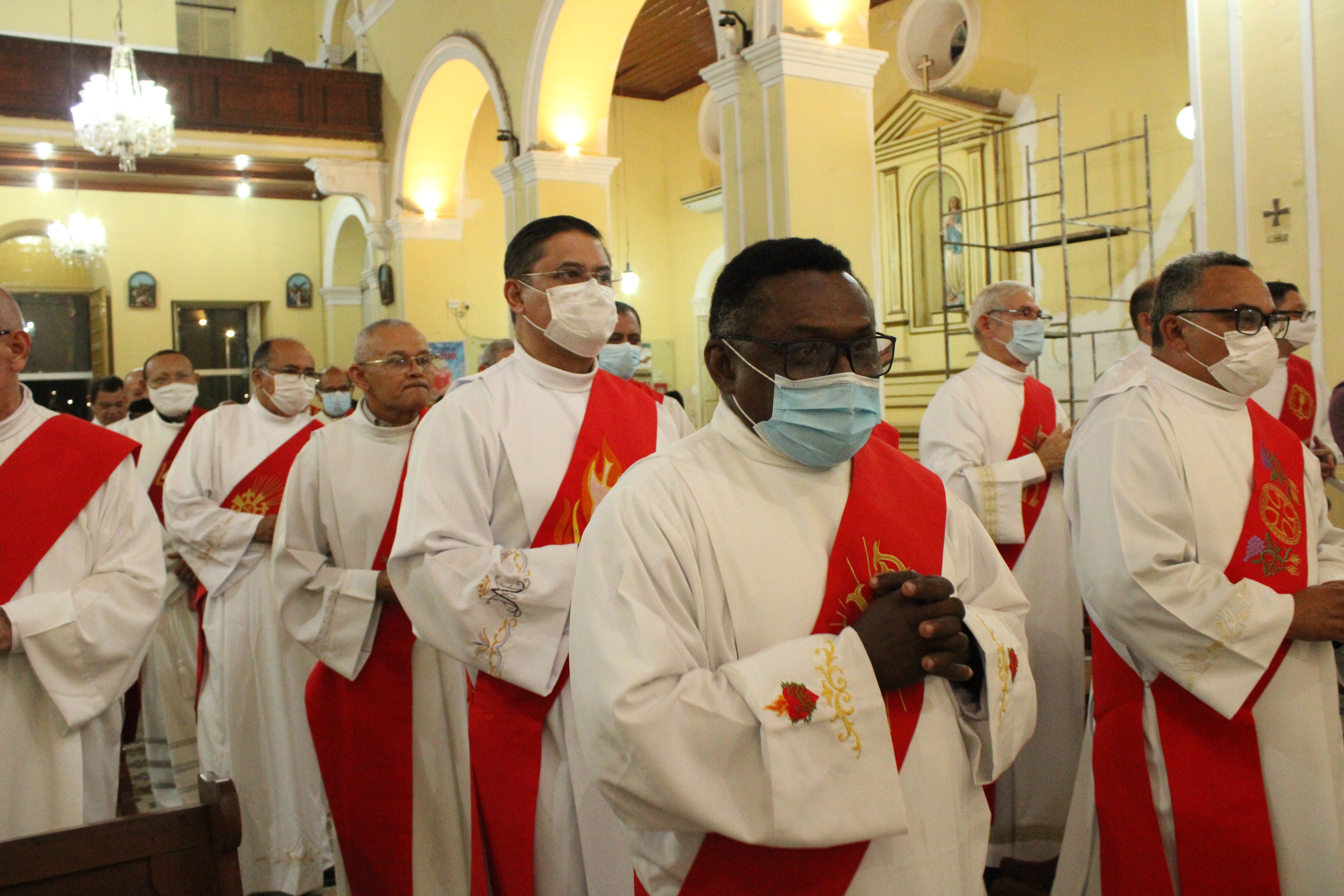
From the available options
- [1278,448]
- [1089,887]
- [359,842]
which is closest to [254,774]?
[359,842]

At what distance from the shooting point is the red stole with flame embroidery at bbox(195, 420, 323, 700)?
14.6ft

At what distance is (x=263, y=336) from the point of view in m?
16.9

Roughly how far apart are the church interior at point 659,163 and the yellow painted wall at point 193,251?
1.8 inches

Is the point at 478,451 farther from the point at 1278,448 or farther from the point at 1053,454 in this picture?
the point at 1053,454

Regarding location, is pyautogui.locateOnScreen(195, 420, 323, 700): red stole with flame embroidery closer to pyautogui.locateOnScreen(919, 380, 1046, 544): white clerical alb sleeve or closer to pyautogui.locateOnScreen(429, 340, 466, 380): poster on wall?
pyautogui.locateOnScreen(919, 380, 1046, 544): white clerical alb sleeve

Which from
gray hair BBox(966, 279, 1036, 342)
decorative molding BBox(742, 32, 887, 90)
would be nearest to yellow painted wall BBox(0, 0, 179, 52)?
decorative molding BBox(742, 32, 887, 90)

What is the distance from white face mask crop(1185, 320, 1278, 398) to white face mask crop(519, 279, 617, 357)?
1.50m

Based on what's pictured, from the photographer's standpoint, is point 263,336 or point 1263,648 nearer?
point 1263,648

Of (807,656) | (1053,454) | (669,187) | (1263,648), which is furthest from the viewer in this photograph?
(669,187)

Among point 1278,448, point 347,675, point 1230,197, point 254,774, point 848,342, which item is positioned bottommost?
point 254,774

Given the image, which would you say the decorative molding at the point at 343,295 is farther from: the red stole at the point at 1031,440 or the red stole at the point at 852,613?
the red stole at the point at 852,613

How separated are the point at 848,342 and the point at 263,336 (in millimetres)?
16609

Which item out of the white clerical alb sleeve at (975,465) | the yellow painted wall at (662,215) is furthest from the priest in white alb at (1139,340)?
the yellow painted wall at (662,215)

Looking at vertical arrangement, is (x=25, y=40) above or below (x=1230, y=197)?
above
